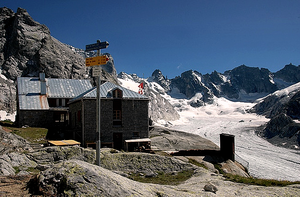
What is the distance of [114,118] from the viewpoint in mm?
29766

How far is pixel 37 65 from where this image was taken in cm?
8606

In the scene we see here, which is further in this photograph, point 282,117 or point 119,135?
point 282,117

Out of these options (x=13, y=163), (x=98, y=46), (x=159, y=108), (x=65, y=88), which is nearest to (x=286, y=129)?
(x=65, y=88)

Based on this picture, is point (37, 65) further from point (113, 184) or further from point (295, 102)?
point (295, 102)

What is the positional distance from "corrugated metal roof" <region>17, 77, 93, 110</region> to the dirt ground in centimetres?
3383

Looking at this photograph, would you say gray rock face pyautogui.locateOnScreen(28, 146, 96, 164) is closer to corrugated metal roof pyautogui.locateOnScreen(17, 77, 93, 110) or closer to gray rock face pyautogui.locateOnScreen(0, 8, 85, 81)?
corrugated metal roof pyautogui.locateOnScreen(17, 77, 93, 110)

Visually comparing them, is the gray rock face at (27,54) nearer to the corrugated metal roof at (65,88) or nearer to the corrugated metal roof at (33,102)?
the corrugated metal roof at (65,88)

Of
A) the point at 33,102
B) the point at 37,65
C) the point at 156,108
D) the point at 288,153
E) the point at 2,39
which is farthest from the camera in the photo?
the point at 156,108

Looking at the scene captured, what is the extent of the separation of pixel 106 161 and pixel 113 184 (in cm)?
819

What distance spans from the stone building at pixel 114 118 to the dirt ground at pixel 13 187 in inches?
772

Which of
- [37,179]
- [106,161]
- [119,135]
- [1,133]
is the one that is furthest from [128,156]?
[119,135]

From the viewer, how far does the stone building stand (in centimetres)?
2850

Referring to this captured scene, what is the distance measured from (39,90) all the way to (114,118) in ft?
67.8

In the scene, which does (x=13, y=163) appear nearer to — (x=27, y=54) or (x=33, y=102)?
(x=33, y=102)
